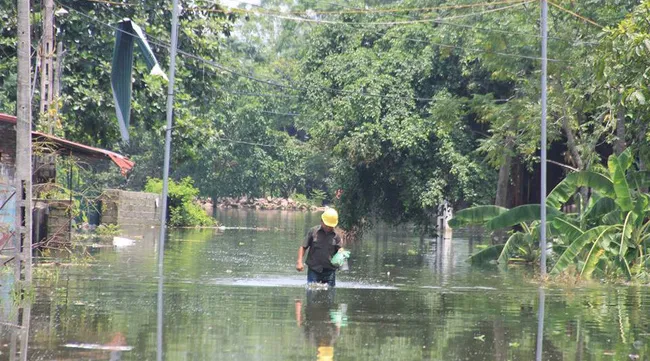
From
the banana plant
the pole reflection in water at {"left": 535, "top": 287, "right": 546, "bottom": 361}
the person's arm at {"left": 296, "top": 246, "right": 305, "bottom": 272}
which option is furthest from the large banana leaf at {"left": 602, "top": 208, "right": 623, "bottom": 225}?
the person's arm at {"left": 296, "top": 246, "right": 305, "bottom": 272}

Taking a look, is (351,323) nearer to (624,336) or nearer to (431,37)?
(624,336)

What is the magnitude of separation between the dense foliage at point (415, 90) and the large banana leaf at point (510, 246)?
196 cm

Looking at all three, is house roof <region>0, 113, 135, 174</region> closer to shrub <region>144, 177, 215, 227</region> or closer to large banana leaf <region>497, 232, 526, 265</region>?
large banana leaf <region>497, 232, 526, 265</region>

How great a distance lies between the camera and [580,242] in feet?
78.1

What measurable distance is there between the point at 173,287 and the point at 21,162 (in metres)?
4.31

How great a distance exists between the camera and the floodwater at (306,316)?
1154cm

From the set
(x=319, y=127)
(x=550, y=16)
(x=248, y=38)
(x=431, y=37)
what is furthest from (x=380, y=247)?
(x=248, y=38)

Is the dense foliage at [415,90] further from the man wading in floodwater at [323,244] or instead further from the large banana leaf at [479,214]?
the man wading in floodwater at [323,244]

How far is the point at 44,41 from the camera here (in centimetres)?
2672

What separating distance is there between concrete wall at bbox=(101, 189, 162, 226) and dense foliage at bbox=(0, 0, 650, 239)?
6.21 m

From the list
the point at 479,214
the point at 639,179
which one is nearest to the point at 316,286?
the point at 639,179

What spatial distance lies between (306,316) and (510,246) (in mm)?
15021

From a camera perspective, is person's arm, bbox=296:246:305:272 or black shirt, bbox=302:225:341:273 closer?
person's arm, bbox=296:246:305:272

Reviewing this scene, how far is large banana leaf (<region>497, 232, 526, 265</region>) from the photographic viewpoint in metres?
Answer: 28.4
